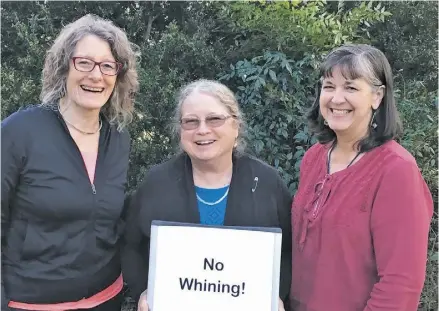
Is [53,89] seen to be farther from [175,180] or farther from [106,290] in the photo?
[106,290]

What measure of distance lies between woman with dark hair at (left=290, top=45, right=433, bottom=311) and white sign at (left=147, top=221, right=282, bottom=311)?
20 cm

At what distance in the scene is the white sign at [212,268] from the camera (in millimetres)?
2717

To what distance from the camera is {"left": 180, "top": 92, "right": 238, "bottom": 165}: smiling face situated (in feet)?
9.69

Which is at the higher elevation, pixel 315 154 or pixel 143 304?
pixel 315 154

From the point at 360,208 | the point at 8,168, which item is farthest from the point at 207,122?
the point at 8,168

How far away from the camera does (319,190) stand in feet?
8.95

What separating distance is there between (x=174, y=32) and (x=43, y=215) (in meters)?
Answer: 2.61

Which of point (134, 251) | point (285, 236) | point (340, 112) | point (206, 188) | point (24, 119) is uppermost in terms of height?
point (340, 112)

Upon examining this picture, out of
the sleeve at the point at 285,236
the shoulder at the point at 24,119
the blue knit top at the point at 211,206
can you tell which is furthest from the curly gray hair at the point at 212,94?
the shoulder at the point at 24,119

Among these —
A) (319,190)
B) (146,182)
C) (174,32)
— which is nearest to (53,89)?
(146,182)

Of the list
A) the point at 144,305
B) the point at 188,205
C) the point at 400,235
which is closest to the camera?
the point at 400,235

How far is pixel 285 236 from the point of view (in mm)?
3076

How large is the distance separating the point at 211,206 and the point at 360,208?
Result: 840 mm

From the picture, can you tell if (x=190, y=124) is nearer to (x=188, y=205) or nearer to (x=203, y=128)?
(x=203, y=128)
